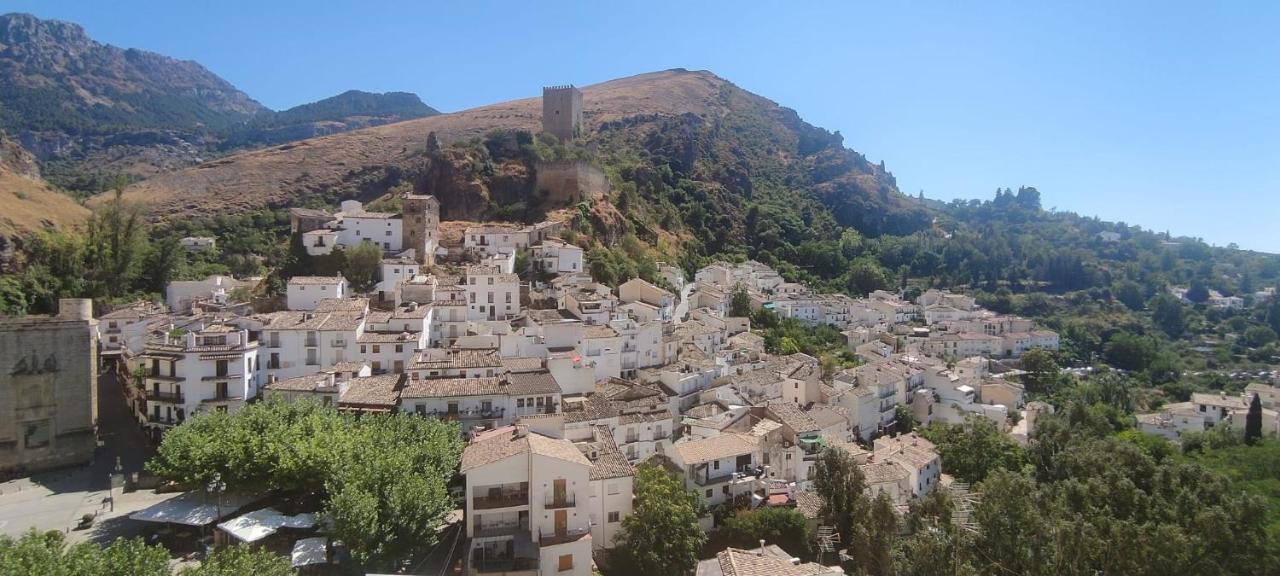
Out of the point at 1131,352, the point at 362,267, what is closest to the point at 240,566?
the point at 362,267

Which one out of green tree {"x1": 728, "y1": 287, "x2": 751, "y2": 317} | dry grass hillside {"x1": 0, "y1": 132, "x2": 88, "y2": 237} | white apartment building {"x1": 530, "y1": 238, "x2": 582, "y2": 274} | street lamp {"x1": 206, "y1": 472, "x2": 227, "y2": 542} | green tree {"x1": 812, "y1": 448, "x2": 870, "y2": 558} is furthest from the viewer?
green tree {"x1": 728, "y1": 287, "x2": 751, "y2": 317}

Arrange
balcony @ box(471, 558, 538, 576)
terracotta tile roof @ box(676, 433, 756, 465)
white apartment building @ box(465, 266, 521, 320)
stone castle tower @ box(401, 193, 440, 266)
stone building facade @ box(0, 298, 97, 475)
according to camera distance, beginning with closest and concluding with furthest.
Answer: balcony @ box(471, 558, 538, 576)
terracotta tile roof @ box(676, 433, 756, 465)
stone building facade @ box(0, 298, 97, 475)
white apartment building @ box(465, 266, 521, 320)
stone castle tower @ box(401, 193, 440, 266)

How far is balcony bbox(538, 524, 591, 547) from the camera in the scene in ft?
63.8

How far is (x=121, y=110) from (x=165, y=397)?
392 feet

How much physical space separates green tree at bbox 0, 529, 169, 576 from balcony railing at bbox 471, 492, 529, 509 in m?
7.14

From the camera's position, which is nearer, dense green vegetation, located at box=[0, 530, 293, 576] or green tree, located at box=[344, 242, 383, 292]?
dense green vegetation, located at box=[0, 530, 293, 576]

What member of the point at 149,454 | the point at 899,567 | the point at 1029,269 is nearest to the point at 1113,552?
the point at 899,567

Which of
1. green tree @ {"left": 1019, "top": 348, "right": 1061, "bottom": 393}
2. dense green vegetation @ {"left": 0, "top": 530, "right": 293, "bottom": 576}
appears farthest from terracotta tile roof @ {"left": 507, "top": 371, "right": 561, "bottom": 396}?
green tree @ {"left": 1019, "top": 348, "right": 1061, "bottom": 393}

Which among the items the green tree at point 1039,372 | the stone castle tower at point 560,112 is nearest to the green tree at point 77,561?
the green tree at point 1039,372

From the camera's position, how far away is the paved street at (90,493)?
2206 cm

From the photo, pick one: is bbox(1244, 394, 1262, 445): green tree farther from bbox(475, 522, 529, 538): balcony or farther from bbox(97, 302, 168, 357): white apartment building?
bbox(97, 302, 168, 357): white apartment building

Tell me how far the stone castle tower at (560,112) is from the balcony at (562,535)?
194ft

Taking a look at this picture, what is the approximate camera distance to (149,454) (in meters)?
27.7

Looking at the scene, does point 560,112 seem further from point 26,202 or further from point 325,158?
point 26,202
